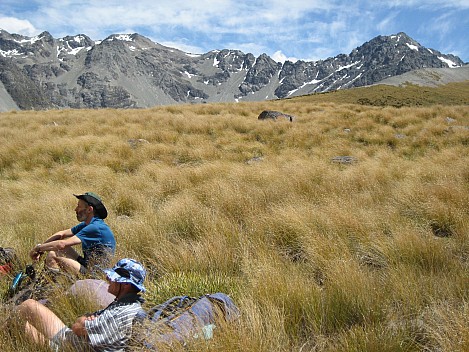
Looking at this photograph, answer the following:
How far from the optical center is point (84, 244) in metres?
4.57

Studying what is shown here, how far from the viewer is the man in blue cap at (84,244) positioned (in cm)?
426

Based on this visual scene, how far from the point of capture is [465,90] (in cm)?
6862

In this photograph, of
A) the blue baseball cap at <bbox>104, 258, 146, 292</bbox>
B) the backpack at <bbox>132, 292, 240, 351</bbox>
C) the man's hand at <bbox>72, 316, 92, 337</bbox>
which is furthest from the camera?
the blue baseball cap at <bbox>104, 258, 146, 292</bbox>

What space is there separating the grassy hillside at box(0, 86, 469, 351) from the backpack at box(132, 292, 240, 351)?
0.12 m

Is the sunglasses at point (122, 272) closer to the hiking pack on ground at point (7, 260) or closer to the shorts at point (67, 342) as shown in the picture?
the shorts at point (67, 342)

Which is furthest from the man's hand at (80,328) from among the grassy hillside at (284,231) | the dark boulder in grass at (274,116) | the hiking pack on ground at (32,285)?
the dark boulder in grass at (274,116)

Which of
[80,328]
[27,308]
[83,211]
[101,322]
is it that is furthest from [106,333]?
[83,211]

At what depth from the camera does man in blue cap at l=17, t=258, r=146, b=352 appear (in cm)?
267

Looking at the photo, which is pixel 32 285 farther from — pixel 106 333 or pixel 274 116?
pixel 274 116

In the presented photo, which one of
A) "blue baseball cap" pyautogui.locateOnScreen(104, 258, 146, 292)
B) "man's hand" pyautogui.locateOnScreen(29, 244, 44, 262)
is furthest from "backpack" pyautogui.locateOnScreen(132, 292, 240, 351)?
"man's hand" pyautogui.locateOnScreen(29, 244, 44, 262)

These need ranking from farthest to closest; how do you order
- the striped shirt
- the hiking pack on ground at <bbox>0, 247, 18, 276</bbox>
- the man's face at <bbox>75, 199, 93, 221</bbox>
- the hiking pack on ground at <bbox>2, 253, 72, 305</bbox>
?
the man's face at <bbox>75, 199, 93, 221</bbox> < the hiking pack on ground at <bbox>0, 247, 18, 276</bbox> < the hiking pack on ground at <bbox>2, 253, 72, 305</bbox> < the striped shirt

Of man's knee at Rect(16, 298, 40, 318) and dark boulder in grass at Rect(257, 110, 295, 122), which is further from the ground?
dark boulder in grass at Rect(257, 110, 295, 122)

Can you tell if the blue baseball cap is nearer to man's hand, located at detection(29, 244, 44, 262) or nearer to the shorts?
the shorts

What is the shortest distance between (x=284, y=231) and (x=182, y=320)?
Result: 94.7 inches
